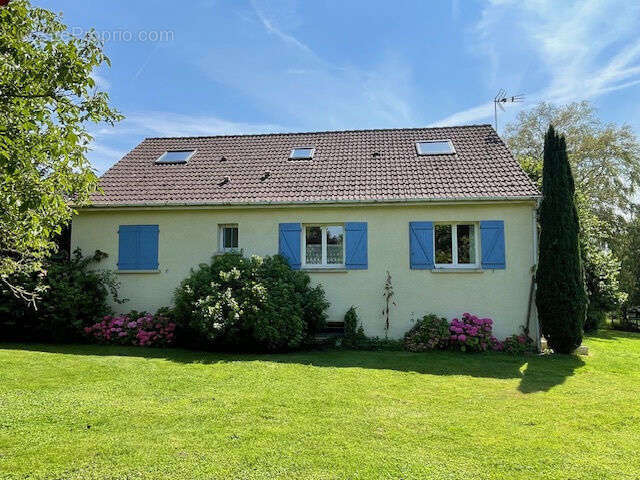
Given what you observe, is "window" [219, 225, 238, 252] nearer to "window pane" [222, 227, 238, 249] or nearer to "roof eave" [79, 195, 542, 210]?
"window pane" [222, 227, 238, 249]

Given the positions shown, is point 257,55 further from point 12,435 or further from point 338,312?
point 12,435

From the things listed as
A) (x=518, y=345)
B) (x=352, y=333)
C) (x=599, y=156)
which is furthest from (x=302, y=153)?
(x=599, y=156)

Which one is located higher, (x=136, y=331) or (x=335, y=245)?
(x=335, y=245)

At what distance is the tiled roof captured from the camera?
1082 centimetres

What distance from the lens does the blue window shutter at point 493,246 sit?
1014 cm

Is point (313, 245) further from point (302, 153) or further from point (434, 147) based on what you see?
point (434, 147)

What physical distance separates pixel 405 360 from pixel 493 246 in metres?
3.68

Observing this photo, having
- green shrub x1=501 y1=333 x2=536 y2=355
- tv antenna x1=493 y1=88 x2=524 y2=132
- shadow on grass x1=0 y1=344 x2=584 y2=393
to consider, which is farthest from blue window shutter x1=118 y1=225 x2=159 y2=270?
tv antenna x1=493 y1=88 x2=524 y2=132

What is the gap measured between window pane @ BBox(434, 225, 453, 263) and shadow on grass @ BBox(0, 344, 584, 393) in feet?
7.84

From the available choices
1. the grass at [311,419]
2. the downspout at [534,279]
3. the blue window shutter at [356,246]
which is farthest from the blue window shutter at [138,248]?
the downspout at [534,279]

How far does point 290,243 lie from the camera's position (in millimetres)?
10812

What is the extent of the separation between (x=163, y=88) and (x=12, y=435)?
8.16 metres

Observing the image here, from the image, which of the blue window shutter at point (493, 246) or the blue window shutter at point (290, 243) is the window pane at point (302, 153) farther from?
the blue window shutter at point (493, 246)

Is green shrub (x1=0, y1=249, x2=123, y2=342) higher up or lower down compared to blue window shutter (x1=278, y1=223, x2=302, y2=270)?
lower down
